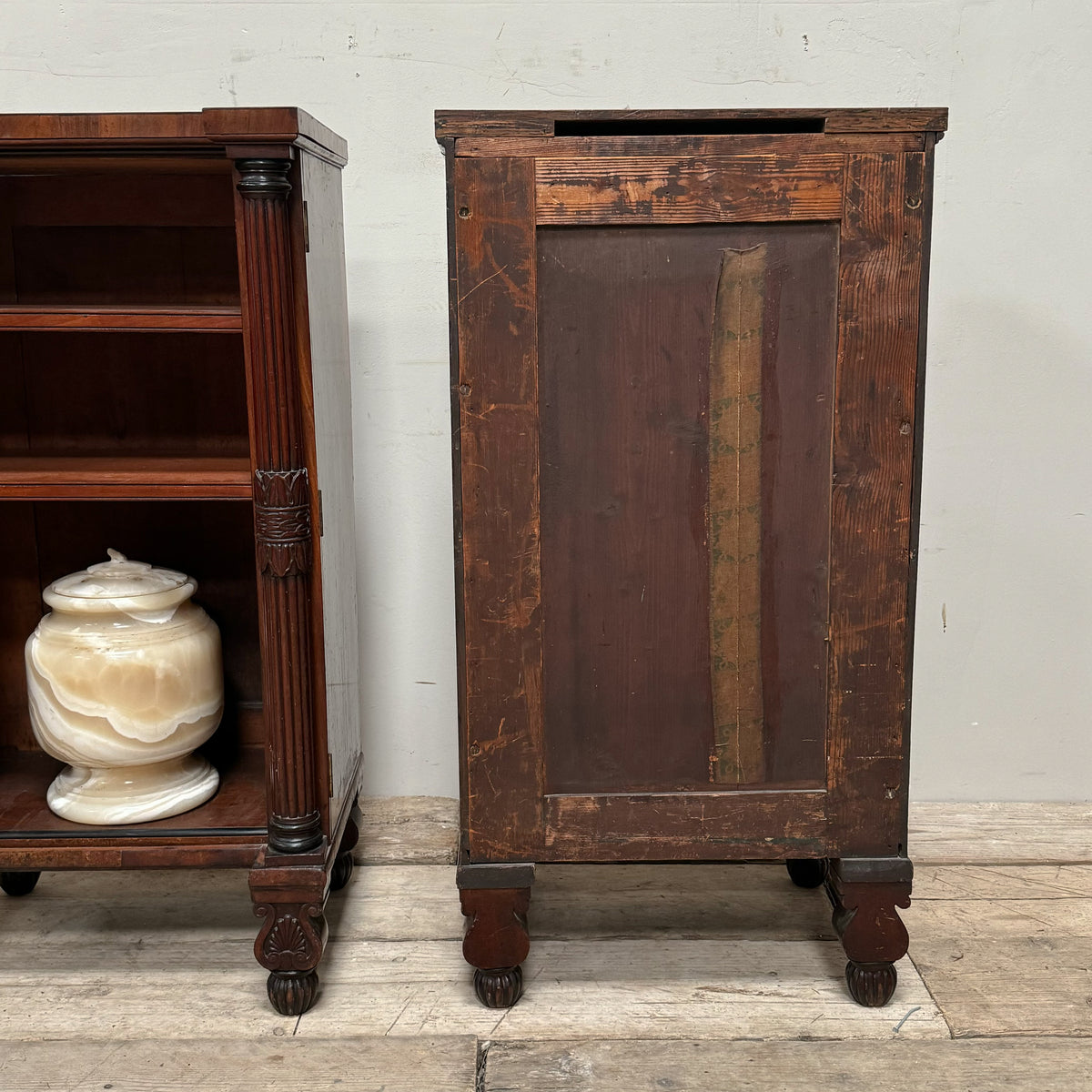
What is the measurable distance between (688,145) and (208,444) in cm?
88

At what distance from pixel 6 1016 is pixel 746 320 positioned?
4.12ft

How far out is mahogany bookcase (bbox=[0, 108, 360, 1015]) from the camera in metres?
1.37

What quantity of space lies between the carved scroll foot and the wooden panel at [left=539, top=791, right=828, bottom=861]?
1.54 ft

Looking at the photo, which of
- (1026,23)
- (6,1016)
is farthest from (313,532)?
(1026,23)

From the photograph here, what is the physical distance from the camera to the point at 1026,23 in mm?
1855

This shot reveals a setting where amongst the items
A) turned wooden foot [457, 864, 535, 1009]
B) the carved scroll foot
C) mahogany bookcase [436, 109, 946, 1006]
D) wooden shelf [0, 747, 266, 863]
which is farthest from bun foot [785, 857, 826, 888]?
wooden shelf [0, 747, 266, 863]

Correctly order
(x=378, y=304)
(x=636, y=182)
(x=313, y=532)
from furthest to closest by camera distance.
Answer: (x=378, y=304)
(x=313, y=532)
(x=636, y=182)

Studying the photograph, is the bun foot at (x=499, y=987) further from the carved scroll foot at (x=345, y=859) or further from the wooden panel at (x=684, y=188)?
the wooden panel at (x=684, y=188)

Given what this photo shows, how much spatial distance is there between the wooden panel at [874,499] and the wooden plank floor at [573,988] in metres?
0.24

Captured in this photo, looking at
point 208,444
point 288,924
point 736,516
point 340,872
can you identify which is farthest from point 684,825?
point 208,444

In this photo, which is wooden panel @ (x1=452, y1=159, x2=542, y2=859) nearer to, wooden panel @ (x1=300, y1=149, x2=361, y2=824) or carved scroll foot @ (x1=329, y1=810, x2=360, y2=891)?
wooden panel @ (x1=300, y1=149, x2=361, y2=824)

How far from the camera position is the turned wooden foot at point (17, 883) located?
1.78 meters

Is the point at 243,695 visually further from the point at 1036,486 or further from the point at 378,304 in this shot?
the point at 1036,486

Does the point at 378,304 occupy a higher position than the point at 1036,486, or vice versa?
the point at 378,304
